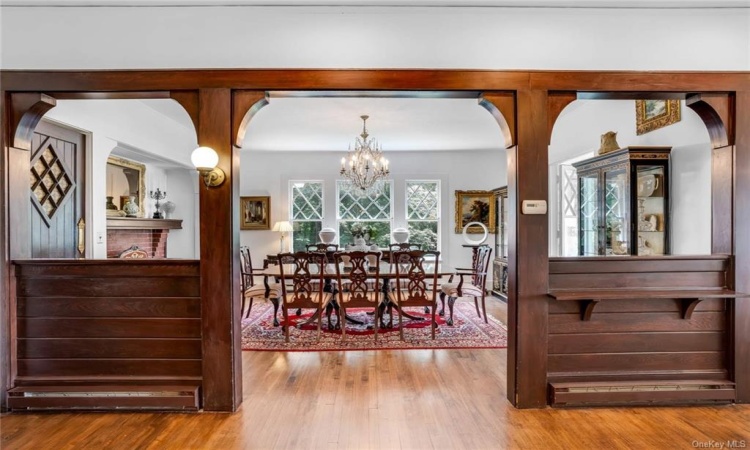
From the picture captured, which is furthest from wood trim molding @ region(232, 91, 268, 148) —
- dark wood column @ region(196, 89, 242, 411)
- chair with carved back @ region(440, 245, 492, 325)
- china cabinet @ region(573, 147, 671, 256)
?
china cabinet @ region(573, 147, 671, 256)

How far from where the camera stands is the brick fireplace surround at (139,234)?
15.4ft

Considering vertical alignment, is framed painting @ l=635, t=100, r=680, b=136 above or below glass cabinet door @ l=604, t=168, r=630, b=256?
above

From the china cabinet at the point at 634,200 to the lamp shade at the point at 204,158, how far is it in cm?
Answer: 343

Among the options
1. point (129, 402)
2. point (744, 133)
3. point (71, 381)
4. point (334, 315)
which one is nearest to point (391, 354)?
point (334, 315)

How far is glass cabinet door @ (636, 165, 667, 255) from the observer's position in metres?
3.48

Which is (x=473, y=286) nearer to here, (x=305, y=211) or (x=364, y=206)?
(x=364, y=206)

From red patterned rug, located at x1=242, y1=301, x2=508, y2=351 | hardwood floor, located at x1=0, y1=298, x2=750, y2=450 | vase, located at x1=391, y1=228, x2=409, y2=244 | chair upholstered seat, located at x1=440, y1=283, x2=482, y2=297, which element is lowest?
hardwood floor, located at x1=0, y1=298, x2=750, y2=450

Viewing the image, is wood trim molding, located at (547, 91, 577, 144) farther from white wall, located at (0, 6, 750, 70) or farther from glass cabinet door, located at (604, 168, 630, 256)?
glass cabinet door, located at (604, 168, 630, 256)

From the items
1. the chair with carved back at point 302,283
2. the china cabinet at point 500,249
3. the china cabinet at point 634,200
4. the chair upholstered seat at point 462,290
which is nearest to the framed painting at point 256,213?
the chair with carved back at point 302,283

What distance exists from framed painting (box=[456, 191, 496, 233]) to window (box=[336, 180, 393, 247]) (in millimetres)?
1281

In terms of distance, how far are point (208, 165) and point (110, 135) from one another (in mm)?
2446

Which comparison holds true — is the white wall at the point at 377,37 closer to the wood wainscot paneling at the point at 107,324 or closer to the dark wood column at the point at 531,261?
the dark wood column at the point at 531,261

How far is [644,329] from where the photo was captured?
8.71 feet

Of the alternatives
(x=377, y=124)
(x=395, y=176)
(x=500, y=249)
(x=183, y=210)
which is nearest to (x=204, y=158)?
(x=377, y=124)
